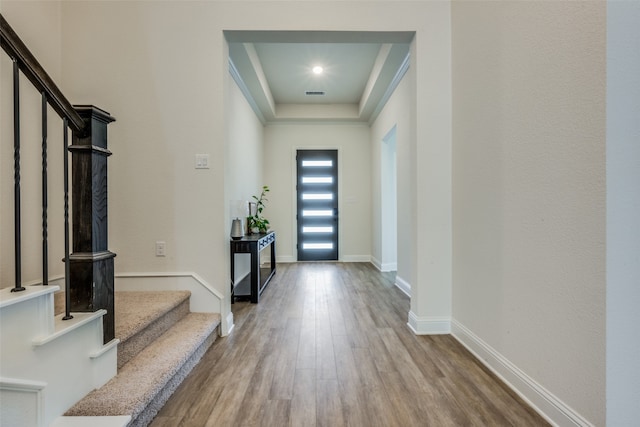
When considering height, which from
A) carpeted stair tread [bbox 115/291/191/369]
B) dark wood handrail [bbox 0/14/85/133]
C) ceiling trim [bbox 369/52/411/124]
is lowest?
carpeted stair tread [bbox 115/291/191/369]

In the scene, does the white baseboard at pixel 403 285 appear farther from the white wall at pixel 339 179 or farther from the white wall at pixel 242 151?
the white wall at pixel 242 151

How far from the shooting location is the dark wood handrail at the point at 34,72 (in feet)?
3.36

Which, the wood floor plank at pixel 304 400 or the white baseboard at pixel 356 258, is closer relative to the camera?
the wood floor plank at pixel 304 400

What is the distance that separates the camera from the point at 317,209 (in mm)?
5602

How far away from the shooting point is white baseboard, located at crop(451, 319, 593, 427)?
123 centimetres

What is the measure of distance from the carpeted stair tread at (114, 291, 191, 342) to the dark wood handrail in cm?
105

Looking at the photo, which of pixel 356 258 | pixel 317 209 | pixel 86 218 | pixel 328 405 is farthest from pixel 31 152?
pixel 356 258

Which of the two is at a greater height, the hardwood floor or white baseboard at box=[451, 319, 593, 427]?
white baseboard at box=[451, 319, 593, 427]

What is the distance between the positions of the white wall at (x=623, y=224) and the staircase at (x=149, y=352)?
189 centimetres

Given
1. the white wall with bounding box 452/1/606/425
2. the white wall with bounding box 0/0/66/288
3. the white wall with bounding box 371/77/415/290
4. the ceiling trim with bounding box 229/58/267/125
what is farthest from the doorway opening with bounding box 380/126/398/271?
the white wall with bounding box 0/0/66/288

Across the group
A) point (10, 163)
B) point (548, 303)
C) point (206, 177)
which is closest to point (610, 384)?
point (548, 303)

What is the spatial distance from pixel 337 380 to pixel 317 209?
13.4 feet

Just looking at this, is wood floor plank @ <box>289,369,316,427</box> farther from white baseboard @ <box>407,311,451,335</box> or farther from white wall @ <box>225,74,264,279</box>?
white wall @ <box>225,74,264,279</box>

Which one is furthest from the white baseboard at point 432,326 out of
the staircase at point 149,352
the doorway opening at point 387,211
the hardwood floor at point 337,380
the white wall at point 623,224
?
the doorway opening at point 387,211
